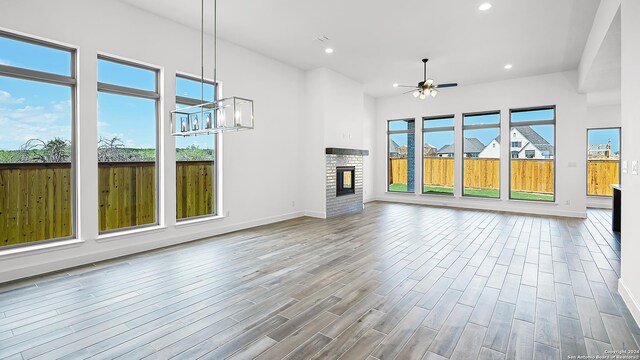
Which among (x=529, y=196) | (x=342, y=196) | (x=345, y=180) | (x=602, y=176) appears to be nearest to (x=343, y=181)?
(x=345, y=180)

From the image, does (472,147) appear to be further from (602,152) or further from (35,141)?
(35,141)

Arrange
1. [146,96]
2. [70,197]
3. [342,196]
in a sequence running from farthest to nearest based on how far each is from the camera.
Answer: [342,196] → [146,96] → [70,197]

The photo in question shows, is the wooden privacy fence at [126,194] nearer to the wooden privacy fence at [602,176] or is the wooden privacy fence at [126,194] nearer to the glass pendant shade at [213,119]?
the glass pendant shade at [213,119]

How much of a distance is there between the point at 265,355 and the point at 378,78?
727 centimetres

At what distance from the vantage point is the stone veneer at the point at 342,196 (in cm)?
719

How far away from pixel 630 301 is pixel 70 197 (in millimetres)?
5988

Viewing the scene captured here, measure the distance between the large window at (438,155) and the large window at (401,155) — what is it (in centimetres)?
36

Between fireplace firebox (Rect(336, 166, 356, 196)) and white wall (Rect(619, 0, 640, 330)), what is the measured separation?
17.0 ft

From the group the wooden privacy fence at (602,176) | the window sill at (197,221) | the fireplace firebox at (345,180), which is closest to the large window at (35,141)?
the window sill at (197,221)

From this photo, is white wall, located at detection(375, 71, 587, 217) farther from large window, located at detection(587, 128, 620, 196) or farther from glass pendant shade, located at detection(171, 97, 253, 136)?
glass pendant shade, located at detection(171, 97, 253, 136)

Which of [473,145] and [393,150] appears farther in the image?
[393,150]

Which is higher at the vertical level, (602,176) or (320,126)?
(320,126)

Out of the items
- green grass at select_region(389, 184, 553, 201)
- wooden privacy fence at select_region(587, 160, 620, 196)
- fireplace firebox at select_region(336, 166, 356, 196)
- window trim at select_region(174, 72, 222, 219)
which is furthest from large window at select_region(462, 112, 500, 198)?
window trim at select_region(174, 72, 222, 219)

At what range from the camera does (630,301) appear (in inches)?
104
